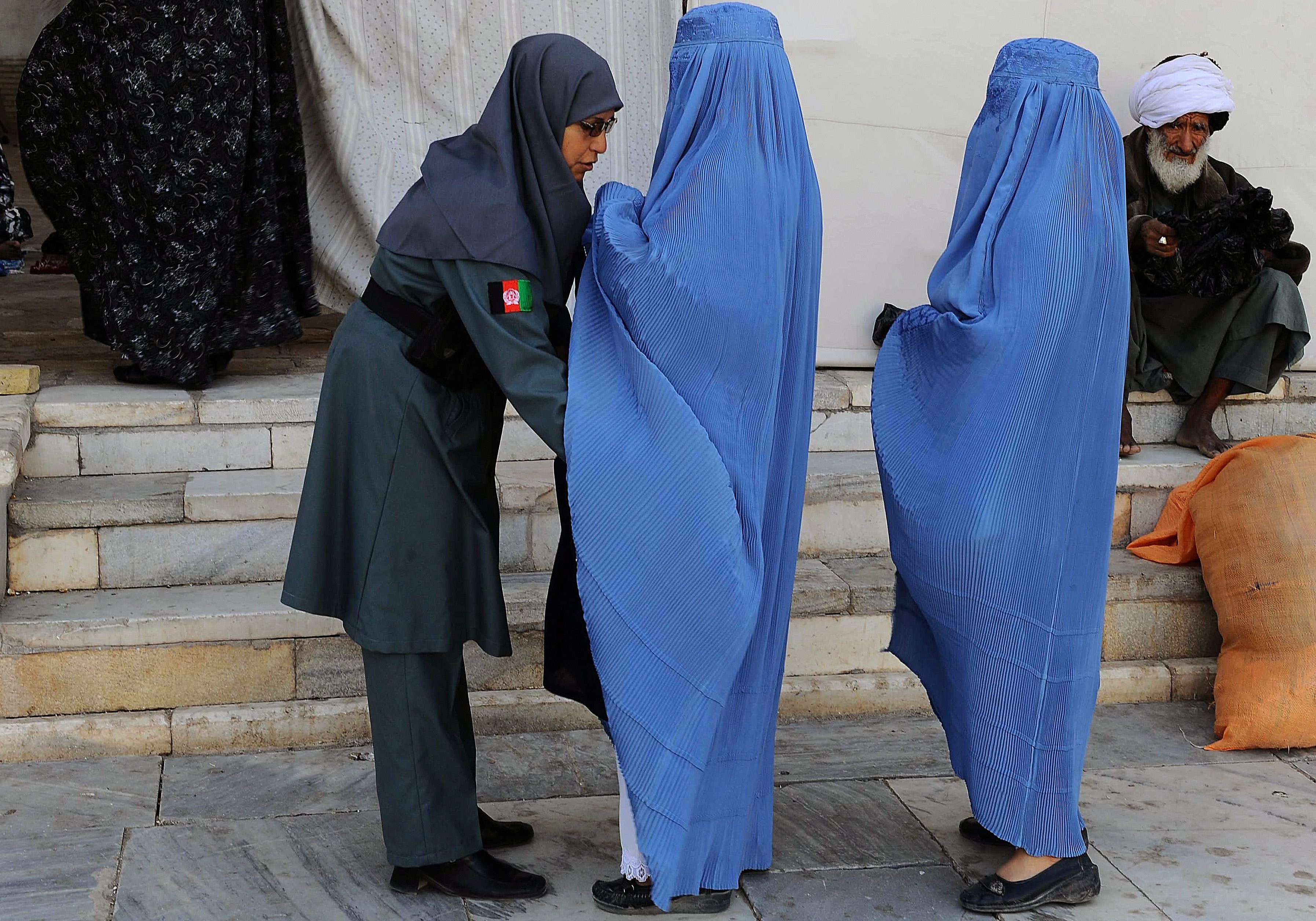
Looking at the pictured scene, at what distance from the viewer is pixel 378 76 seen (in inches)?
169

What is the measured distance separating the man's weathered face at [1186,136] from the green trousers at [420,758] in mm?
3290

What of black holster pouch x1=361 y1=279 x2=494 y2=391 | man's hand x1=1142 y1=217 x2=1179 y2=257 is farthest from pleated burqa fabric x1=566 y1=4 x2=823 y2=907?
man's hand x1=1142 y1=217 x2=1179 y2=257

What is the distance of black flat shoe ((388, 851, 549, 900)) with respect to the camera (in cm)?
262

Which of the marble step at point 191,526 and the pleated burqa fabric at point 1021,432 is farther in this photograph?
the marble step at point 191,526

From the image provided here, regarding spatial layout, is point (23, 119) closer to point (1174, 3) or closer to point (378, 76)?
point (378, 76)

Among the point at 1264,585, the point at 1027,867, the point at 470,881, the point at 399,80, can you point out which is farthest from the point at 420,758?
the point at 399,80

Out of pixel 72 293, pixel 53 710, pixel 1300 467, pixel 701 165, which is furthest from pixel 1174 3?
pixel 72 293

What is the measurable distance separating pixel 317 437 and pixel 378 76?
2.19 meters

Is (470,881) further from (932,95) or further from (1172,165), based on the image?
(1172,165)

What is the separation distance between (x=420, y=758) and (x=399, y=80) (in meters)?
2.60

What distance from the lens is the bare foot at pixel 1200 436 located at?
4.45 meters

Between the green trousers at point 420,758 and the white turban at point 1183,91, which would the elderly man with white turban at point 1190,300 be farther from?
the green trousers at point 420,758

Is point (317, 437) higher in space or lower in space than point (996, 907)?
higher

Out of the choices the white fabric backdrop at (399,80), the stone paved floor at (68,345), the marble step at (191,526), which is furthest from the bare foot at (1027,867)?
the white fabric backdrop at (399,80)
